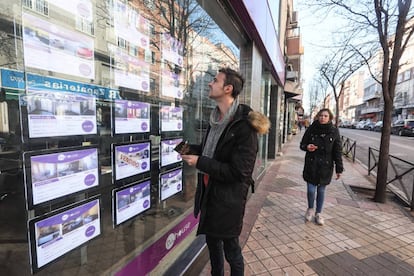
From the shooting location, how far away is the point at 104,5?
1596 mm

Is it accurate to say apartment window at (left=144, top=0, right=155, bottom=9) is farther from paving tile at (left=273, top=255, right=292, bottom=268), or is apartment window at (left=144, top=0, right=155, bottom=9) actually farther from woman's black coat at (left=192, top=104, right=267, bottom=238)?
paving tile at (left=273, top=255, right=292, bottom=268)

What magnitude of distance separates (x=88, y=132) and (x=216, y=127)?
0.93 metres

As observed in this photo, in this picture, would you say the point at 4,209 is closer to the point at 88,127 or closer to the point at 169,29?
the point at 88,127

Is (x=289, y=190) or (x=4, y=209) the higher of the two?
(x=4, y=209)

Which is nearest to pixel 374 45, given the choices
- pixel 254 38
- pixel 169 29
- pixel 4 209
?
pixel 254 38

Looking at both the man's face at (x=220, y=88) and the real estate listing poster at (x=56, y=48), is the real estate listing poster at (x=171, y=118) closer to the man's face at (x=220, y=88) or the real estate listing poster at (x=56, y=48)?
the man's face at (x=220, y=88)

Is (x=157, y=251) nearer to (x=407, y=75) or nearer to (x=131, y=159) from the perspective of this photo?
(x=131, y=159)

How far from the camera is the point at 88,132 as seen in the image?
1.49 m

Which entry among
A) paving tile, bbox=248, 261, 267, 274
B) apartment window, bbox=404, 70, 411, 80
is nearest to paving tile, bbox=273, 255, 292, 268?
paving tile, bbox=248, 261, 267, 274

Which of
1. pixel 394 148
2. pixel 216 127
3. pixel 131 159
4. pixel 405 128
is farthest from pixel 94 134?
pixel 405 128

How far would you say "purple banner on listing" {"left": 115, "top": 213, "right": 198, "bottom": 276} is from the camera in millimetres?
1990

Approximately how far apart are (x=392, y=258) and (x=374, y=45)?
21.6ft

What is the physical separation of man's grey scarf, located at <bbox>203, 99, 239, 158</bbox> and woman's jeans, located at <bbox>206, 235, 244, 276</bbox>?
748 millimetres

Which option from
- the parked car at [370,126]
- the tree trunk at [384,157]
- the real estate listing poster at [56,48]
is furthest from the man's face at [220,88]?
the parked car at [370,126]
